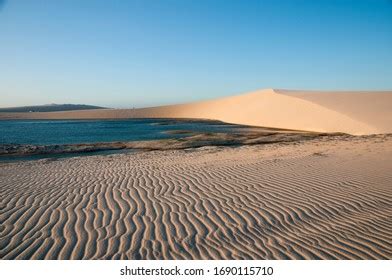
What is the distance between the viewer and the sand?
434 centimetres

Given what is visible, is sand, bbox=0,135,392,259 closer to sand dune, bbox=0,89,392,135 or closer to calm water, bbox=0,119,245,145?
calm water, bbox=0,119,245,145

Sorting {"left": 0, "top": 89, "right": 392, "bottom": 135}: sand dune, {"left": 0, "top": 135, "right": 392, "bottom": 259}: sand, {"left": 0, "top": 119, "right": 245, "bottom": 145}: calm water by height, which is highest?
{"left": 0, "top": 89, "right": 392, "bottom": 135}: sand dune

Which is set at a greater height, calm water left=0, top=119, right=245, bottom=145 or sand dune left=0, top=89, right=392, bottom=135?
sand dune left=0, top=89, right=392, bottom=135

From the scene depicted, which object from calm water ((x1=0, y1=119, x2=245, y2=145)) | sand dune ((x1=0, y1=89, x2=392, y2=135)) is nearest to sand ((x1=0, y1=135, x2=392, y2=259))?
calm water ((x1=0, y1=119, x2=245, y2=145))

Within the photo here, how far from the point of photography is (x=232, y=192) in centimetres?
693

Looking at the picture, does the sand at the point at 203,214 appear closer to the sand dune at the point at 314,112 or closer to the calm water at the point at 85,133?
the calm water at the point at 85,133

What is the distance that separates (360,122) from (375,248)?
24.7 m

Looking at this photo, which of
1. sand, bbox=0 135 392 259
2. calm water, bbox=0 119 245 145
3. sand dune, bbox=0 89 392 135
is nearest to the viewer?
sand, bbox=0 135 392 259

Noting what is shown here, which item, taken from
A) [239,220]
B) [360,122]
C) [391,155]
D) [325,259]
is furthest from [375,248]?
[360,122]

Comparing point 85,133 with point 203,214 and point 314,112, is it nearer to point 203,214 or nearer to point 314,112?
point 314,112

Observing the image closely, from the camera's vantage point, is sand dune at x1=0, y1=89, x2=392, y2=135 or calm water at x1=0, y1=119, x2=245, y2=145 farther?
sand dune at x1=0, y1=89, x2=392, y2=135

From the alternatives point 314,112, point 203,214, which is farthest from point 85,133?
point 203,214

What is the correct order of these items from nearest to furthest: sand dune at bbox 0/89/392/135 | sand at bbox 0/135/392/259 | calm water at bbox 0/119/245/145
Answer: sand at bbox 0/135/392/259
calm water at bbox 0/119/245/145
sand dune at bbox 0/89/392/135
